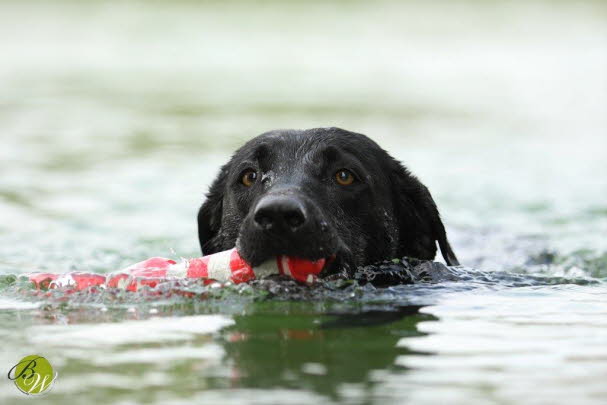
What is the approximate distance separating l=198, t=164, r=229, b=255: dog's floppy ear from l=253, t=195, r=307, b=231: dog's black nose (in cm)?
161

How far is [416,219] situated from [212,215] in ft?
4.06

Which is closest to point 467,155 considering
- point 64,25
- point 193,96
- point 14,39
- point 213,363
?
point 193,96

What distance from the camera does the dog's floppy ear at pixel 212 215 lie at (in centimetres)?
616

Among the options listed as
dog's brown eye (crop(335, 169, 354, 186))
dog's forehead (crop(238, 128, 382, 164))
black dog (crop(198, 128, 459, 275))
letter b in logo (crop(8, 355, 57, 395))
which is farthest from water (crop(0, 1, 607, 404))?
dog's forehead (crop(238, 128, 382, 164))

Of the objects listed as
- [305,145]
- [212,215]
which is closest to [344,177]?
[305,145]

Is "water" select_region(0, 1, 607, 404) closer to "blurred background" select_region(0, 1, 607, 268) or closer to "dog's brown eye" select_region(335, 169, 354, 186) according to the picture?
"blurred background" select_region(0, 1, 607, 268)

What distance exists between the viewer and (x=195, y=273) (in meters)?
4.90

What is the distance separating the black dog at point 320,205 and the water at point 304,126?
28cm

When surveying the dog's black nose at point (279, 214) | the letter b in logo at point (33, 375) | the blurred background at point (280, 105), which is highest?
the blurred background at point (280, 105)

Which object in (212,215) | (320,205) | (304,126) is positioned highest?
A: (304,126)

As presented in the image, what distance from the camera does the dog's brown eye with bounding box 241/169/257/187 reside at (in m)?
5.50

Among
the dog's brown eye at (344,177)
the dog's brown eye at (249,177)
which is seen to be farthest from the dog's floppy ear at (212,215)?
the dog's brown eye at (344,177)

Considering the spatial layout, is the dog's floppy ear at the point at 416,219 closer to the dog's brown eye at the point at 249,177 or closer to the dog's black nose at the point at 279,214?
the dog's brown eye at the point at 249,177

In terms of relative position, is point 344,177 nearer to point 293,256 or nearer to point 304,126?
point 293,256
